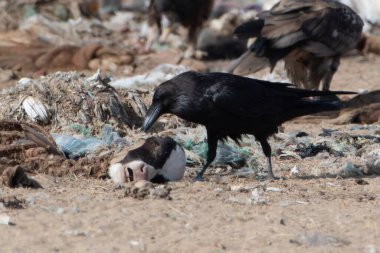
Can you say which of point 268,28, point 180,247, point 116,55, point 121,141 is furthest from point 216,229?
point 116,55

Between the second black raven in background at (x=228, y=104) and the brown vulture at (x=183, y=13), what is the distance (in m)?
9.24

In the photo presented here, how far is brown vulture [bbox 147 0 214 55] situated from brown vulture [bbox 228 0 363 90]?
16.5 feet

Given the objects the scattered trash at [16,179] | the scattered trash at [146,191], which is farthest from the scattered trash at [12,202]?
the scattered trash at [146,191]

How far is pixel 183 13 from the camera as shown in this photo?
16.8 m

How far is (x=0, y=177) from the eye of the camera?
21.1 ft

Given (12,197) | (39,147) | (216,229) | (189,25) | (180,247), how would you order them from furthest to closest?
(189,25)
(39,147)
(12,197)
(216,229)
(180,247)

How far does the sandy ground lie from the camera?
524 cm

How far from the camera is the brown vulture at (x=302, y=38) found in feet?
36.5

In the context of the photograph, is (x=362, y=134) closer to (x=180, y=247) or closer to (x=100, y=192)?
(x=100, y=192)

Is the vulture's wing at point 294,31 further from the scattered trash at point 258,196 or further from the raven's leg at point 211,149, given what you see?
the scattered trash at point 258,196

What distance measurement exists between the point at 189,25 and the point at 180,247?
1197 centimetres

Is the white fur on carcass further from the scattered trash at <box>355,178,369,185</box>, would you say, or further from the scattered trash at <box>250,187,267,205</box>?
the scattered trash at <box>355,178,369,185</box>

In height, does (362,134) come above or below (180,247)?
below

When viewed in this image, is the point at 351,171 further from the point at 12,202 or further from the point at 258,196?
the point at 12,202
